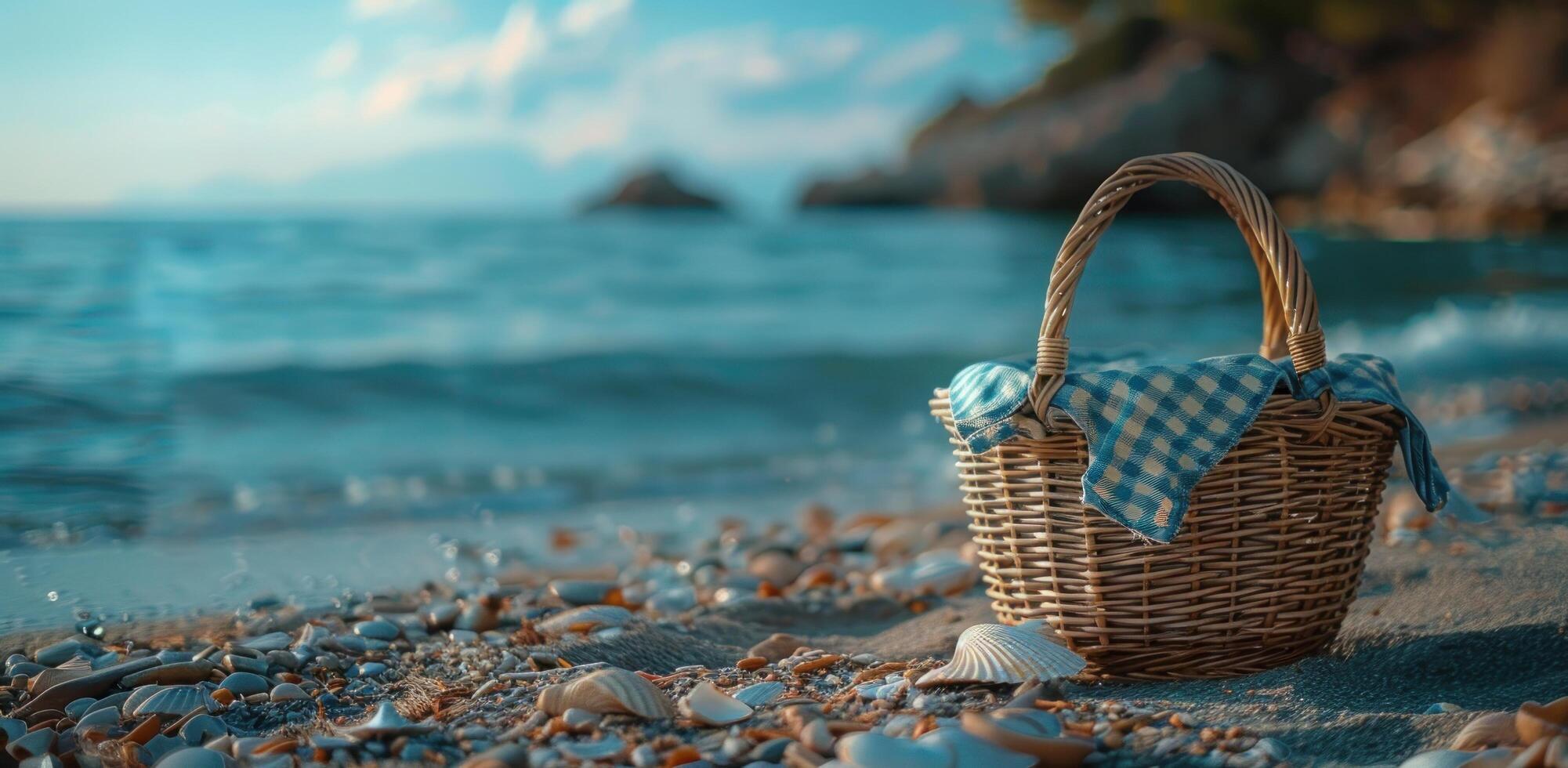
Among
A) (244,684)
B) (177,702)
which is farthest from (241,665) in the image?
(177,702)

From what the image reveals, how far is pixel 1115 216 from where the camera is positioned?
6.56 ft

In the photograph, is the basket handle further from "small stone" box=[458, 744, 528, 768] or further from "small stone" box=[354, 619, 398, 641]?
"small stone" box=[354, 619, 398, 641]

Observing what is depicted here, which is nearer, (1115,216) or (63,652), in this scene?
(1115,216)

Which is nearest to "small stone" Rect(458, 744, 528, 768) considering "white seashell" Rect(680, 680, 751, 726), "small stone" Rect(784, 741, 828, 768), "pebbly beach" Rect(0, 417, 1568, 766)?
"pebbly beach" Rect(0, 417, 1568, 766)

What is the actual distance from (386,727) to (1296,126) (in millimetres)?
39341

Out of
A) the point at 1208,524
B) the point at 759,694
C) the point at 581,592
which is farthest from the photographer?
the point at 581,592

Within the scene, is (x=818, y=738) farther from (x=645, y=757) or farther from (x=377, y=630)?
(x=377, y=630)

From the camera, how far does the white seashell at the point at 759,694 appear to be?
208cm

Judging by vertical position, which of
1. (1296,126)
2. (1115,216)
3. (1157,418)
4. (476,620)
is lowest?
(476,620)

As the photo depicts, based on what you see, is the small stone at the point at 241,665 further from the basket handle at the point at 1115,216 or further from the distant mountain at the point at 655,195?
the distant mountain at the point at 655,195

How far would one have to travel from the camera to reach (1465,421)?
21.7ft

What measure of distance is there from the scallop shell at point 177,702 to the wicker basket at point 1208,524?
5.19 ft

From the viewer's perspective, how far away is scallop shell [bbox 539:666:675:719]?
1.91 meters

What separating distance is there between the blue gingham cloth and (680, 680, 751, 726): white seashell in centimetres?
66
